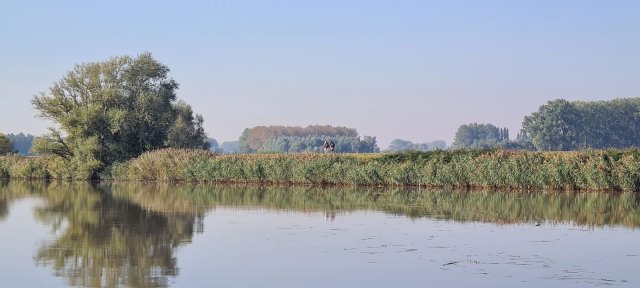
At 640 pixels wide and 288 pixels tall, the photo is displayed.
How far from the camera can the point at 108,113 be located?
185ft

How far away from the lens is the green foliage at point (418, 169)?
37.8 m

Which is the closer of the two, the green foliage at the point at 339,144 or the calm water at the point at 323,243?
the calm water at the point at 323,243

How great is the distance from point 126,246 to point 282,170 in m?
29.6

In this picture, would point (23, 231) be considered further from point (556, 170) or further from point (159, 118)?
point (159, 118)

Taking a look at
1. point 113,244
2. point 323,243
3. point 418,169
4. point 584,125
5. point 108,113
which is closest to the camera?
point 113,244

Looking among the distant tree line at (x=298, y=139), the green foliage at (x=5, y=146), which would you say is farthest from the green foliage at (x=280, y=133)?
the green foliage at (x=5, y=146)

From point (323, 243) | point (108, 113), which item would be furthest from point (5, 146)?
point (323, 243)

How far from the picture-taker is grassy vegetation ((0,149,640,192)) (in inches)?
1489

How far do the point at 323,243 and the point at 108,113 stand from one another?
40403 mm

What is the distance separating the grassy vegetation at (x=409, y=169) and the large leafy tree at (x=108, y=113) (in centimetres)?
153

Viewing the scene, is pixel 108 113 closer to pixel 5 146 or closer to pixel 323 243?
pixel 5 146

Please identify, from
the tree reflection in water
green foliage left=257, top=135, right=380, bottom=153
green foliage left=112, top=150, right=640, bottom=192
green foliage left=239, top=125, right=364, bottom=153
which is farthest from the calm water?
green foliage left=239, top=125, right=364, bottom=153

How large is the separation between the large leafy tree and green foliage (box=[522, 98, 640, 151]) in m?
→ 55.3

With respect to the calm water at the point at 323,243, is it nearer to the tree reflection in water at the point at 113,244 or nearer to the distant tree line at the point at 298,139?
the tree reflection in water at the point at 113,244
